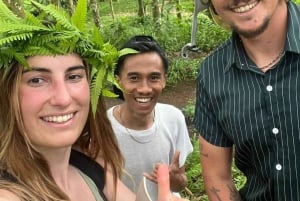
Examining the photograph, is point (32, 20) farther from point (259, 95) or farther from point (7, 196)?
point (259, 95)

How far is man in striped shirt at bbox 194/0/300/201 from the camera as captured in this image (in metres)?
2.31

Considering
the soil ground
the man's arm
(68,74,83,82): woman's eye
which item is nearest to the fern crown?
(68,74,83,82): woman's eye

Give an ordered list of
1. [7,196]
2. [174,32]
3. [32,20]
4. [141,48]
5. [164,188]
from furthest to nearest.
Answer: [174,32], [141,48], [32,20], [164,188], [7,196]

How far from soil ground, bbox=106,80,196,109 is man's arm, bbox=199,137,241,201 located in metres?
5.44

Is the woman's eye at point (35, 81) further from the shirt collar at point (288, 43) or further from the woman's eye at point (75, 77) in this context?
the shirt collar at point (288, 43)

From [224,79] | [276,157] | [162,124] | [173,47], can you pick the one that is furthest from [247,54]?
[173,47]

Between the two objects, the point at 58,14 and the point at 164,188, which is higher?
the point at 58,14

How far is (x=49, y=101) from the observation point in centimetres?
219

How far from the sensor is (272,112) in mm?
2346

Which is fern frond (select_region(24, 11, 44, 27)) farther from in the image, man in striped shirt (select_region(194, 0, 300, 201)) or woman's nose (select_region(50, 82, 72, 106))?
man in striped shirt (select_region(194, 0, 300, 201))

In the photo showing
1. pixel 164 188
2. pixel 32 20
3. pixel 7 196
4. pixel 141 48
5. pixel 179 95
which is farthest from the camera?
pixel 179 95

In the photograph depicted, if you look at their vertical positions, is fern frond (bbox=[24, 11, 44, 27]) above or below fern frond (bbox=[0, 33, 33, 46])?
above

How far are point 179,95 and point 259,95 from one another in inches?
249

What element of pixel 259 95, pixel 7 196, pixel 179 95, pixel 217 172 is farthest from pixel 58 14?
pixel 179 95
